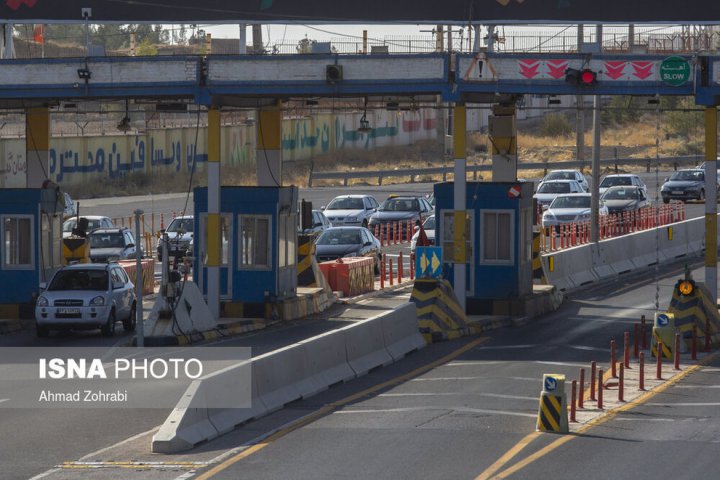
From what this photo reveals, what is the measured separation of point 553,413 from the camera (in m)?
18.2

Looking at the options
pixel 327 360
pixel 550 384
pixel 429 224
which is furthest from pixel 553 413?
pixel 429 224

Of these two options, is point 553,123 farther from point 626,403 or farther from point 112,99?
point 626,403

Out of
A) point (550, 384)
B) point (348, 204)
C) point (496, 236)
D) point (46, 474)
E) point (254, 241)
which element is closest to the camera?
point (46, 474)

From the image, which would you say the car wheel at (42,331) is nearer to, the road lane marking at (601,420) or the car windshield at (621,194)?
the road lane marking at (601,420)

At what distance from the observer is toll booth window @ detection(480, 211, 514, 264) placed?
33.8m

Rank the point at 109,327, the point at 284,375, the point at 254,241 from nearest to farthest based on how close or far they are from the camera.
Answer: the point at 284,375, the point at 109,327, the point at 254,241

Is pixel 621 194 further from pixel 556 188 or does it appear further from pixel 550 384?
pixel 550 384

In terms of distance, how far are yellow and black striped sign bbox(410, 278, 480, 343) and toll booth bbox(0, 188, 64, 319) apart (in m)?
9.62

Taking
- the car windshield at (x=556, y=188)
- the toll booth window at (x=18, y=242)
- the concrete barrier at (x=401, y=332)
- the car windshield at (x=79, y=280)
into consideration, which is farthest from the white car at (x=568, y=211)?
the concrete barrier at (x=401, y=332)

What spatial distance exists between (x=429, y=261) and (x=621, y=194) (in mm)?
30139

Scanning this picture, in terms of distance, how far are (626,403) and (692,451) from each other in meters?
3.83

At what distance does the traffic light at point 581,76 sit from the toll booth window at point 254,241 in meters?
7.57

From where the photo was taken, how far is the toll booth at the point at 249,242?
1310 inches
